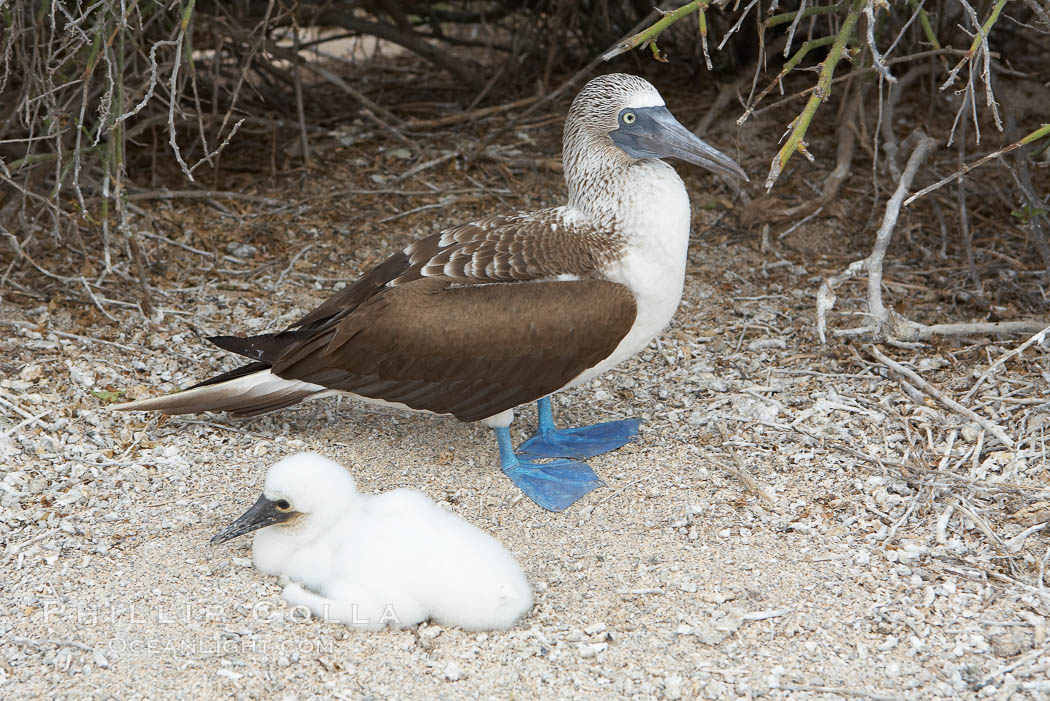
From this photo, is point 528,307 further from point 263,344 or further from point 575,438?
point 263,344

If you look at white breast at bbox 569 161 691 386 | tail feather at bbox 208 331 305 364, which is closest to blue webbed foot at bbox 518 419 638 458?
white breast at bbox 569 161 691 386

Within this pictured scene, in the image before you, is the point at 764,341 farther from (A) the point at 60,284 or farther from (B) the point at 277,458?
(A) the point at 60,284

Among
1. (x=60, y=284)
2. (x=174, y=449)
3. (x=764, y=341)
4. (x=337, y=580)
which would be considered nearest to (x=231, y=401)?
(x=174, y=449)

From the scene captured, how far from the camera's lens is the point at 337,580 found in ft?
10.6

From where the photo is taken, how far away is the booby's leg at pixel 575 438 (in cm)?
411

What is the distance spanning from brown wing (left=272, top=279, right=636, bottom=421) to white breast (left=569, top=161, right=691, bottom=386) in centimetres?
8

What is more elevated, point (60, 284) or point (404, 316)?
point (404, 316)

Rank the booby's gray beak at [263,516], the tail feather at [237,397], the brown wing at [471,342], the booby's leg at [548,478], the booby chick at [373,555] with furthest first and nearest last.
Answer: the tail feather at [237,397] → the booby's leg at [548,478] → the brown wing at [471,342] → the booby's gray beak at [263,516] → the booby chick at [373,555]

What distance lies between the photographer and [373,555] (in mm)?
3236

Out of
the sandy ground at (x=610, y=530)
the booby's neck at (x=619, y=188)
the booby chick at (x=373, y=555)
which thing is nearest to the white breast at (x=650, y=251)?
the booby's neck at (x=619, y=188)

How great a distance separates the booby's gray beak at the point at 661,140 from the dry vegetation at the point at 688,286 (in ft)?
0.64

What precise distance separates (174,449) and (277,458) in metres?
0.36

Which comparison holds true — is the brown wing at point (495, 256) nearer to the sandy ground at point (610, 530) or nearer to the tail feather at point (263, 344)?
the tail feather at point (263, 344)

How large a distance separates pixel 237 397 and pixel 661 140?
5.64 feet
